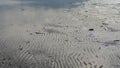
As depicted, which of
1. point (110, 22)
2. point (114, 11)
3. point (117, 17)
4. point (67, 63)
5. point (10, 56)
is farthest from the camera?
point (114, 11)

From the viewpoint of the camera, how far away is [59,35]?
12477mm

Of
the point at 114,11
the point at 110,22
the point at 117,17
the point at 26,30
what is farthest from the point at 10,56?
the point at 114,11

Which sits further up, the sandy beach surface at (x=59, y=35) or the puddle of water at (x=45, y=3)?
the sandy beach surface at (x=59, y=35)

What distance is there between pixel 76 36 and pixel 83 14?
4.83 meters

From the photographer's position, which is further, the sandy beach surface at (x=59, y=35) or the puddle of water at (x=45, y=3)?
the puddle of water at (x=45, y=3)

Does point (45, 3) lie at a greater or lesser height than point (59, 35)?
lesser

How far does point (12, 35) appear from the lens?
12305 millimetres

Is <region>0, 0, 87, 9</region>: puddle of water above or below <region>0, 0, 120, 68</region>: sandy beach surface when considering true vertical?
below

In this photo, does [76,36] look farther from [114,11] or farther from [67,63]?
[114,11]

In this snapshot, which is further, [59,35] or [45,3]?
[45,3]

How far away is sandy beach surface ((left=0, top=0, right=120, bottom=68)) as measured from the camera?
932 centimetres

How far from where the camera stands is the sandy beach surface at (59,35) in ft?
30.6

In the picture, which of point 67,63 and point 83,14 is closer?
point 67,63

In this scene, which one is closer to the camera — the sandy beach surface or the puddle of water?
the sandy beach surface
